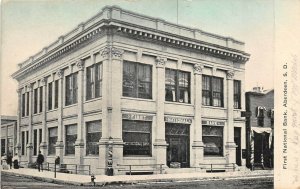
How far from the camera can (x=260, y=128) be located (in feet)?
46.2

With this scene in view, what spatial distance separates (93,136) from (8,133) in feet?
6.65

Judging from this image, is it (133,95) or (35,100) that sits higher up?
(133,95)

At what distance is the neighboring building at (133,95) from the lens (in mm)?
13672

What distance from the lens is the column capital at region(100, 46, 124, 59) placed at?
45.3ft

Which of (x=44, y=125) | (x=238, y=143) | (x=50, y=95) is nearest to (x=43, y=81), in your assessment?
(x=50, y=95)

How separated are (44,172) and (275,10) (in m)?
6.69

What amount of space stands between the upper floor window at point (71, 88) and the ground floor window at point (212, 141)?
3548mm

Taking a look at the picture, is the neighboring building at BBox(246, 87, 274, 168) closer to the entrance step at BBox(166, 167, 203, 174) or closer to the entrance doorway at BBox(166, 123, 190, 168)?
the entrance step at BBox(166, 167, 203, 174)

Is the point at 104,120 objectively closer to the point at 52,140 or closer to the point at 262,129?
the point at 52,140

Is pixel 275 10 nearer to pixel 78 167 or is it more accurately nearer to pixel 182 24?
pixel 182 24

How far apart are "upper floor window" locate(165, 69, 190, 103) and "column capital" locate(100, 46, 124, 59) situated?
1.49 metres

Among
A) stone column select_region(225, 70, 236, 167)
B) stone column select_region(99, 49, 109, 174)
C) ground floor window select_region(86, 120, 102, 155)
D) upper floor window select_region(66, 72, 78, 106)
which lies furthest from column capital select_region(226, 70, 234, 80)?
upper floor window select_region(66, 72, 78, 106)

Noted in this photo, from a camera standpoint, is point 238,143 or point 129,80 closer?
point 129,80

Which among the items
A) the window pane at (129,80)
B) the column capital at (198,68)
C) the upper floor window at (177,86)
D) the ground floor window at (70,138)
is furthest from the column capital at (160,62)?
the ground floor window at (70,138)
